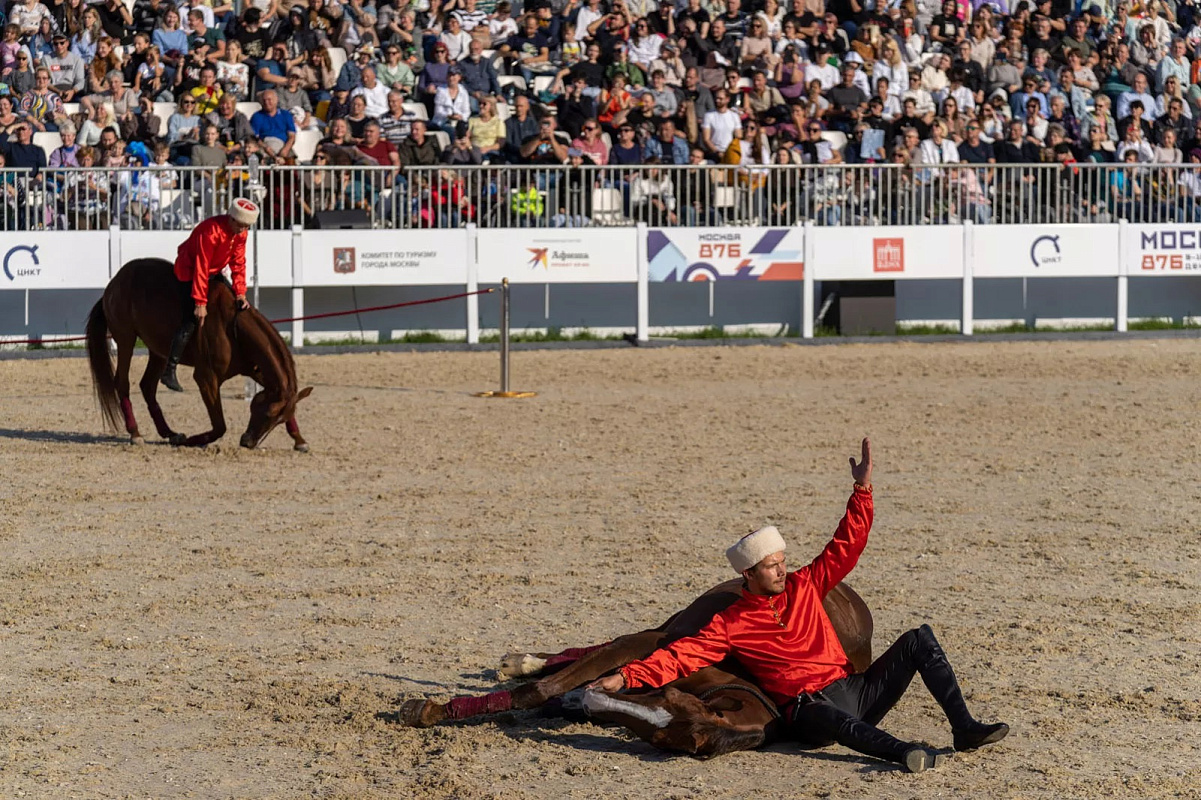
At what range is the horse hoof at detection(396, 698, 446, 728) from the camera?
706 cm

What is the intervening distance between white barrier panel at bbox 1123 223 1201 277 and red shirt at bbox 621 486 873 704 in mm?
19079

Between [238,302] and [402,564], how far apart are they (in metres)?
4.89

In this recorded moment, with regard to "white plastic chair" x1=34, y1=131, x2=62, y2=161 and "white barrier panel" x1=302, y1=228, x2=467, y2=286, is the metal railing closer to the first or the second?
"white barrier panel" x1=302, y1=228, x2=467, y2=286

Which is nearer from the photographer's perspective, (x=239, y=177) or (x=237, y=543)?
(x=237, y=543)

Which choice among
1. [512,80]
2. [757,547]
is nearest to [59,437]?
[757,547]

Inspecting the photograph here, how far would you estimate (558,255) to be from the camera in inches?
906

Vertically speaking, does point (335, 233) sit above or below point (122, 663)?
above

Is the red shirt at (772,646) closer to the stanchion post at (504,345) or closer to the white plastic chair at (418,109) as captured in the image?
the stanchion post at (504,345)

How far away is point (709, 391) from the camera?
19.0 m

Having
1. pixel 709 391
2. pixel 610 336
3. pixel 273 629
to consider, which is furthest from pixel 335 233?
pixel 273 629

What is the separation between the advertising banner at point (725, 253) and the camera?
23.4 m

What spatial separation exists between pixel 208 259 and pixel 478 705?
8517mm

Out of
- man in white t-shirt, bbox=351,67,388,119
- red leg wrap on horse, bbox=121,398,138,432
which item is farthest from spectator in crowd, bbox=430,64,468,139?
red leg wrap on horse, bbox=121,398,138,432

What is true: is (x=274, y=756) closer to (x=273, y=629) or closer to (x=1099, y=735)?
(x=273, y=629)
